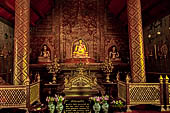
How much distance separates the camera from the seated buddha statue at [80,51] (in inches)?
360

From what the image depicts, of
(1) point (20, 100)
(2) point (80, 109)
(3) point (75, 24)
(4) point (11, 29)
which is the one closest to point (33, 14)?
(4) point (11, 29)

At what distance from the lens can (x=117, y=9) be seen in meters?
9.26

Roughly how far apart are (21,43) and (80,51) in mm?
4996

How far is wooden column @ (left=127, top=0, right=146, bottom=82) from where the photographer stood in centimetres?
486

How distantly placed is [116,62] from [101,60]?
3.68ft

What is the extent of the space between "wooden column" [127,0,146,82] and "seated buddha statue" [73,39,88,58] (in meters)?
4.45

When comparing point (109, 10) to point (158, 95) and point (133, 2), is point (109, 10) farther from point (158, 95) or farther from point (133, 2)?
point (158, 95)

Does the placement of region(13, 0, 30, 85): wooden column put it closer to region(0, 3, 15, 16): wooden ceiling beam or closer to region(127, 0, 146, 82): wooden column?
region(0, 3, 15, 16): wooden ceiling beam

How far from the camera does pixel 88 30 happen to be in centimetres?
1000

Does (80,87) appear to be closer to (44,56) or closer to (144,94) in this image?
(144,94)

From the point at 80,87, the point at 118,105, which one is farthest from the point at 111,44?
the point at 118,105

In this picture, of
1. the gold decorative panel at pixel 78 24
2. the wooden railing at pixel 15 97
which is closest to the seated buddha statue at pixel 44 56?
the gold decorative panel at pixel 78 24

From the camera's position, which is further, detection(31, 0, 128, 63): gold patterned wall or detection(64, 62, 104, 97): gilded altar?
detection(31, 0, 128, 63): gold patterned wall

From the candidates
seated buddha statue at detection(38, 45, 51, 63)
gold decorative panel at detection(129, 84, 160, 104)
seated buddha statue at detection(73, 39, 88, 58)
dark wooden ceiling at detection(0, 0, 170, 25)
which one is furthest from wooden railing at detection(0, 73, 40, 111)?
seated buddha statue at detection(73, 39, 88, 58)
